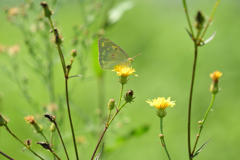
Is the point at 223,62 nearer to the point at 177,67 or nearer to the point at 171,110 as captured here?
the point at 177,67

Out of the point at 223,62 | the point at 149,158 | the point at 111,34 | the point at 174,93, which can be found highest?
the point at 111,34

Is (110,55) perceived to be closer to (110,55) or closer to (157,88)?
(110,55)

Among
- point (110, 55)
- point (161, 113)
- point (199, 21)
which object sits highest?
point (110, 55)

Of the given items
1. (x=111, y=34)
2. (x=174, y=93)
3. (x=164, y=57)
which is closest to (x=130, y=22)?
(x=111, y=34)

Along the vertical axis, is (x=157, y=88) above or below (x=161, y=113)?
above

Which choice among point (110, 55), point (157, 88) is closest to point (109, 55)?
point (110, 55)

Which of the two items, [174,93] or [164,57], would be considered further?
[164,57]

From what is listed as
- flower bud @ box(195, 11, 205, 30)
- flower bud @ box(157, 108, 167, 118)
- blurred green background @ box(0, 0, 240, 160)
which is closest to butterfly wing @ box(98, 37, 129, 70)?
flower bud @ box(157, 108, 167, 118)

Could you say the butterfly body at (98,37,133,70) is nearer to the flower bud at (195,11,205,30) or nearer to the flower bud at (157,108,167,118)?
the flower bud at (157,108,167,118)
